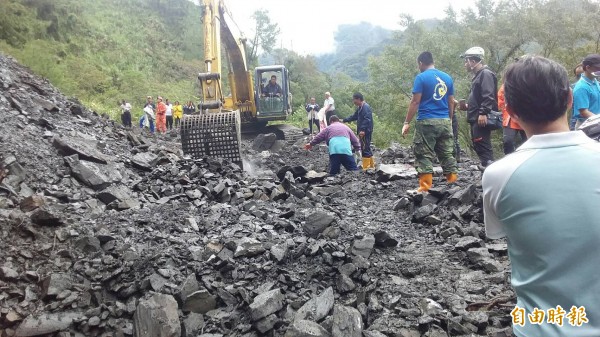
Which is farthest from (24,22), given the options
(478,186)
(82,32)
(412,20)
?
(412,20)

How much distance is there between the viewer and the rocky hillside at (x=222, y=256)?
2.91 metres

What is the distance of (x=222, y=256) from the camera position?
11.9 feet

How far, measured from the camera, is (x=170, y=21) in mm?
47312

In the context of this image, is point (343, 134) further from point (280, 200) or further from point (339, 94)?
point (339, 94)

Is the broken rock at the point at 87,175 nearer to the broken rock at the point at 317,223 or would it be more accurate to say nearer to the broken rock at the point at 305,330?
the broken rock at the point at 317,223

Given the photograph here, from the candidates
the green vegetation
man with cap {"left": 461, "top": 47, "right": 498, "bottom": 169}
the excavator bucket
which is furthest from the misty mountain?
man with cap {"left": 461, "top": 47, "right": 498, "bottom": 169}

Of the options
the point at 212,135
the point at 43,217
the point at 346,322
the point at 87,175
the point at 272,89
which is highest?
the point at 272,89

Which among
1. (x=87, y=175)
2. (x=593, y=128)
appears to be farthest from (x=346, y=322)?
(x=87, y=175)

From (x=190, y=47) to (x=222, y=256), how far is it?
144 feet

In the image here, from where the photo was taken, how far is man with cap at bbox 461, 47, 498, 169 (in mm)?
5223

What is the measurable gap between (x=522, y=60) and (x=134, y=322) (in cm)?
282

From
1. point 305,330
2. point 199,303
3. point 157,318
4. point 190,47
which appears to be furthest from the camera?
point 190,47

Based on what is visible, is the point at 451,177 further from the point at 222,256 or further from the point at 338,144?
the point at 222,256

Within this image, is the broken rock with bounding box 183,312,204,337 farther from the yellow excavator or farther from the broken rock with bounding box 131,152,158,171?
the yellow excavator
